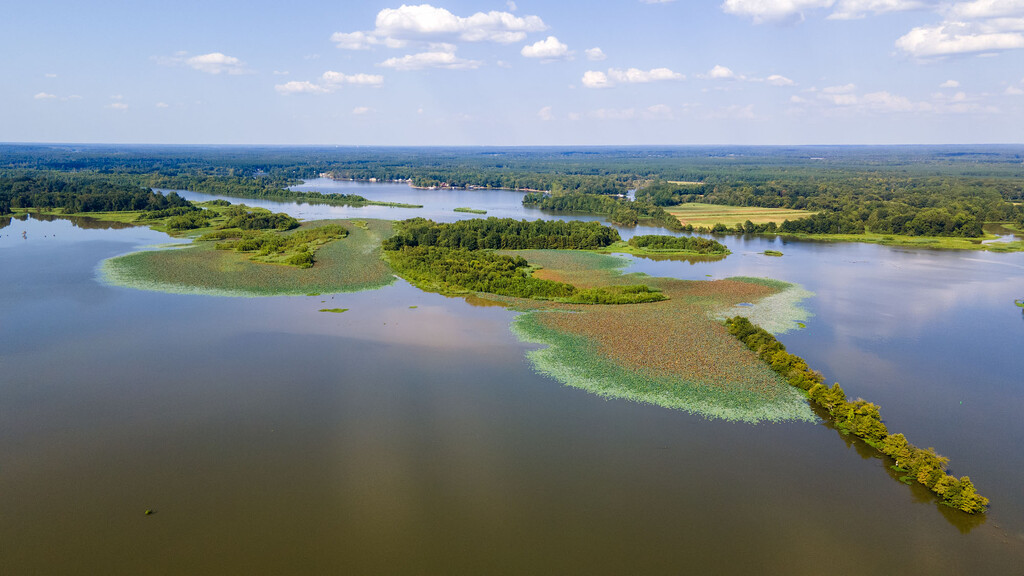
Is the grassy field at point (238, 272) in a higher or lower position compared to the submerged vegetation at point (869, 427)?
higher

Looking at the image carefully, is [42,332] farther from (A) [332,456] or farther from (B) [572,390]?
(B) [572,390]

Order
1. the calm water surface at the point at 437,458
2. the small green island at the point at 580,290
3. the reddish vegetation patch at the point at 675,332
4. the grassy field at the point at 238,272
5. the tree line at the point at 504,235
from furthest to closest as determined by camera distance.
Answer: the tree line at the point at 504,235 < the grassy field at the point at 238,272 < the reddish vegetation patch at the point at 675,332 < the small green island at the point at 580,290 < the calm water surface at the point at 437,458

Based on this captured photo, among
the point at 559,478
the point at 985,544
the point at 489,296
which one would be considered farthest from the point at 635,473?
the point at 489,296

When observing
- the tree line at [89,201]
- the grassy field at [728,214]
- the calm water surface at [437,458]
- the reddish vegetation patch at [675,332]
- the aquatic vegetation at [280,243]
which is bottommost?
the calm water surface at [437,458]

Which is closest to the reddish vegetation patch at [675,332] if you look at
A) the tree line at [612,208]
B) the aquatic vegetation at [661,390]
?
the aquatic vegetation at [661,390]

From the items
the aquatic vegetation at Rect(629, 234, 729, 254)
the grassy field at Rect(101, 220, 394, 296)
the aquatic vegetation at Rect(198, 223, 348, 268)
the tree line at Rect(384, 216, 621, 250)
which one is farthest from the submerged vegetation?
the aquatic vegetation at Rect(198, 223, 348, 268)

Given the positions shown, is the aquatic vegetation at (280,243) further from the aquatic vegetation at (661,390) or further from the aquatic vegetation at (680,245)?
the aquatic vegetation at (680,245)

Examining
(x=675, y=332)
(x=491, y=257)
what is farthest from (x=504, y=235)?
(x=675, y=332)
